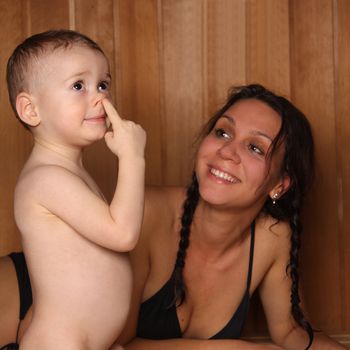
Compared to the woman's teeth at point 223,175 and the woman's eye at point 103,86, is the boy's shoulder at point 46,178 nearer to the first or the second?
the woman's eye at point 103,86

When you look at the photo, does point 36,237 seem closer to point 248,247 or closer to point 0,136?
point 248,247

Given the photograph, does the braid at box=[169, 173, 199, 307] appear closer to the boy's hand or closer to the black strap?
the black strap

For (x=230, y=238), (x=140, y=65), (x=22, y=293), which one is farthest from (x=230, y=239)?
(x=140, y=65)

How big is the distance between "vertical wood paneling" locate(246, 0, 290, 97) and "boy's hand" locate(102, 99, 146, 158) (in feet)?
3.65

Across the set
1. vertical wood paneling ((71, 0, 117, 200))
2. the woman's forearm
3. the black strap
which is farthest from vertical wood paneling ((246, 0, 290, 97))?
the woman's forearm

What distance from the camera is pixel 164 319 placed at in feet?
7.10

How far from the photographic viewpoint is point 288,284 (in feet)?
7.52

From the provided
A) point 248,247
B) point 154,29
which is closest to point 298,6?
point 154,29

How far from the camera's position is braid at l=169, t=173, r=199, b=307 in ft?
7.10

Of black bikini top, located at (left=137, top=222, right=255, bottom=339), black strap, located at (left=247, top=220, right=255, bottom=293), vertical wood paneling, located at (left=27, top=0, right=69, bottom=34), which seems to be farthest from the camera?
vertical wood paneling, located at (left=27, top=0, right=69, bottom=34)

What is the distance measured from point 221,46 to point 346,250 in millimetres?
829

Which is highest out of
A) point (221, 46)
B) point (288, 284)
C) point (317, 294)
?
point (221, 46)

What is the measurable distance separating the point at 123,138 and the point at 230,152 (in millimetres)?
512

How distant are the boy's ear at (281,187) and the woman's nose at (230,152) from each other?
21 centimetres
